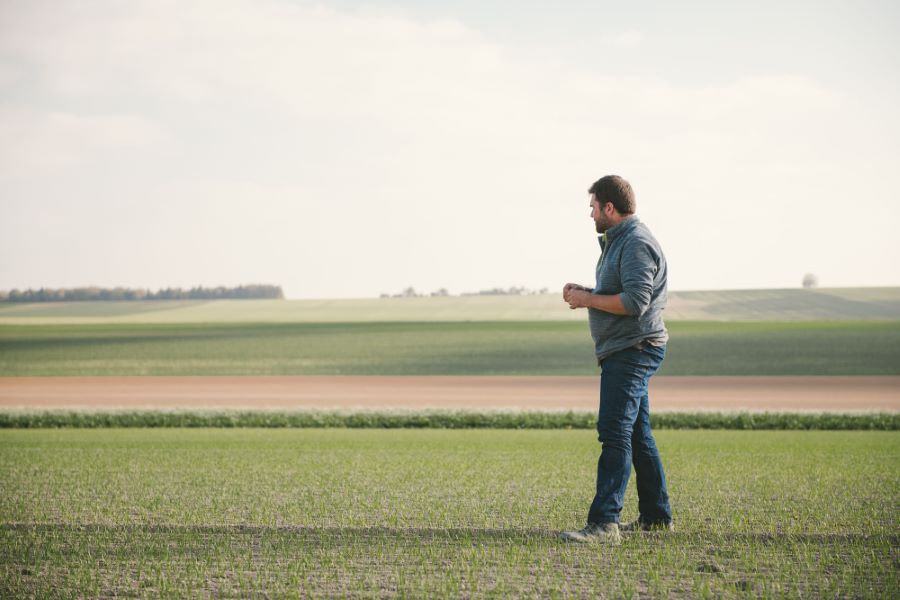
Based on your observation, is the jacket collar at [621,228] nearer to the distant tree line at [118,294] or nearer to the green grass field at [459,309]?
the green grass field at [459,309]

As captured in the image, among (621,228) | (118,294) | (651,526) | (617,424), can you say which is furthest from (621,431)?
(118,294)

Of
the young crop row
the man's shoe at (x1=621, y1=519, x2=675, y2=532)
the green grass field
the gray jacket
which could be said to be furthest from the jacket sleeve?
the green grass field

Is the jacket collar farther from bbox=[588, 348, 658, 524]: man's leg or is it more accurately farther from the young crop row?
the young crop row

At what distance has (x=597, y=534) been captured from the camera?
230 inches

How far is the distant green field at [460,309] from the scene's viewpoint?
7469cm

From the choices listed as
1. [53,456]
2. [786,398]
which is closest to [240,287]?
[786,398]

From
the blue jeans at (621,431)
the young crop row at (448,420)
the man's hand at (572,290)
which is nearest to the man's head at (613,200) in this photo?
the man's hand at (572,290)

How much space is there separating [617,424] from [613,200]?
59.0 inches

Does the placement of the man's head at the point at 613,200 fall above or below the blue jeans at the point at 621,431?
above

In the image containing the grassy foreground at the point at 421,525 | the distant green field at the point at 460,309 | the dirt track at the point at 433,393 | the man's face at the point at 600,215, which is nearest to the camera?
the grassy foreground at the point at 421,525

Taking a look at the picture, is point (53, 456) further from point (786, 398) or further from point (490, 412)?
point (786, 398)

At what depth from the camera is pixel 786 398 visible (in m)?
28.2

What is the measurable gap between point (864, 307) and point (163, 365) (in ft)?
193

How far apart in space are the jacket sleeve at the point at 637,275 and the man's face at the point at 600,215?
10.4 inches
